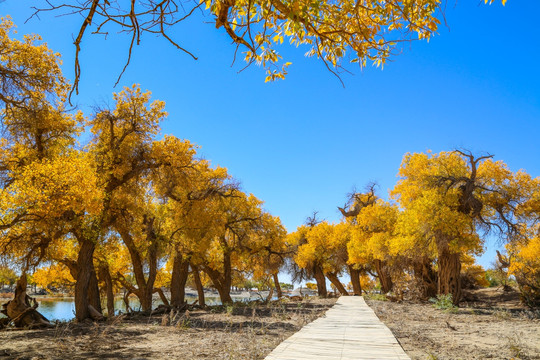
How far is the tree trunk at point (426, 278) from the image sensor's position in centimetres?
2094

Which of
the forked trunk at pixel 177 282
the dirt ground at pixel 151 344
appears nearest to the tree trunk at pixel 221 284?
the forked trunk at pixel 177 282

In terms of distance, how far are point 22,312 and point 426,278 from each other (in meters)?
19.1

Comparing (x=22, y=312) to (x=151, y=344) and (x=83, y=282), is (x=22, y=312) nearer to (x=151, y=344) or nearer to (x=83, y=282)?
(x=83, y=282)

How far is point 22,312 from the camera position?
11352 millimetres

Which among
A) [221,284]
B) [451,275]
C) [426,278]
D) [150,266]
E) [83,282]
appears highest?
[150,266]

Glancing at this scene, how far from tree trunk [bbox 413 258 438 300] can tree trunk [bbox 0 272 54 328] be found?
58.8ft

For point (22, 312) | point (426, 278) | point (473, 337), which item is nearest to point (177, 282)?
point (22, 312)

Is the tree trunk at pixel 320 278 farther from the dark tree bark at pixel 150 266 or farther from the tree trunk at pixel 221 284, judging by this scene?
the dark tree bark at pixel 150 266

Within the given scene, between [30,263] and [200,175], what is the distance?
671 cm

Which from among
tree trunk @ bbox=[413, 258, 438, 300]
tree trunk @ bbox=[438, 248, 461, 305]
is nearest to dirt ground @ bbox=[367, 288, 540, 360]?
tree trunk @ bbox=[438, 248, 461, 305]

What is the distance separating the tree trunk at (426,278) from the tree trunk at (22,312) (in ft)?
58.8

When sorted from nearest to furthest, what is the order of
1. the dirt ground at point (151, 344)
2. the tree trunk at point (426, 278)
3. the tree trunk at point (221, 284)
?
the dirt ground at point (151, 344), the tree trunk at point (426, 278), the tree trunk at point (221, 284)

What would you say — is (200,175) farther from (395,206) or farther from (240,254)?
(395,206)

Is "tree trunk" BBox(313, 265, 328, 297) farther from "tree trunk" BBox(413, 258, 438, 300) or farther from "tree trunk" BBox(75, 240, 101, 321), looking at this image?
"tree trunk" BBox(75, 240, 101, 321)
